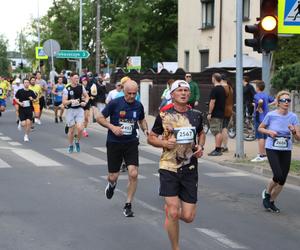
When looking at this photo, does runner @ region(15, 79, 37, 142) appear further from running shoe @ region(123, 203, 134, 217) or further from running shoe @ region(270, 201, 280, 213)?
running shoe @ region(270, 201, 280, 213)

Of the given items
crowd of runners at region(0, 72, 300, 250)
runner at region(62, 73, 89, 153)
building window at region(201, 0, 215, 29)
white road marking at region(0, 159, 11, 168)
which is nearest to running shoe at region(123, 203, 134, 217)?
crowd of runners at region(0, 72, 300, 250)

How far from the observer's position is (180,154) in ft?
19.7

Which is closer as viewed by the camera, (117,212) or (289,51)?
(117,212)

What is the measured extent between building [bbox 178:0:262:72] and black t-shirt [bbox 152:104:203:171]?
23.6 metres

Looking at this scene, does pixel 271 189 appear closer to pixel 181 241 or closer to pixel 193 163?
pixel 181 241

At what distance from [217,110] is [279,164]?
6005 millimetres

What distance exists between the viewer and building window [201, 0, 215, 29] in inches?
1362

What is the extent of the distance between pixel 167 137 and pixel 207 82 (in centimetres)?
1922

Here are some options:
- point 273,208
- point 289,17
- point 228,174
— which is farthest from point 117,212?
point 289,17

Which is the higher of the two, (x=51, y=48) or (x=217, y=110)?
(x=51, y=48)

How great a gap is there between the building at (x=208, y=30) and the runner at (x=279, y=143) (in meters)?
20.9

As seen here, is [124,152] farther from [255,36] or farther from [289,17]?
[289,17]

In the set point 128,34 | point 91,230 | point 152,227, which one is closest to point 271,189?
point 152,227

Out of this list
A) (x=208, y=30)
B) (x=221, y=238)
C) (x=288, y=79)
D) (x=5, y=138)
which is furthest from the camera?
(x=208, y=30)
